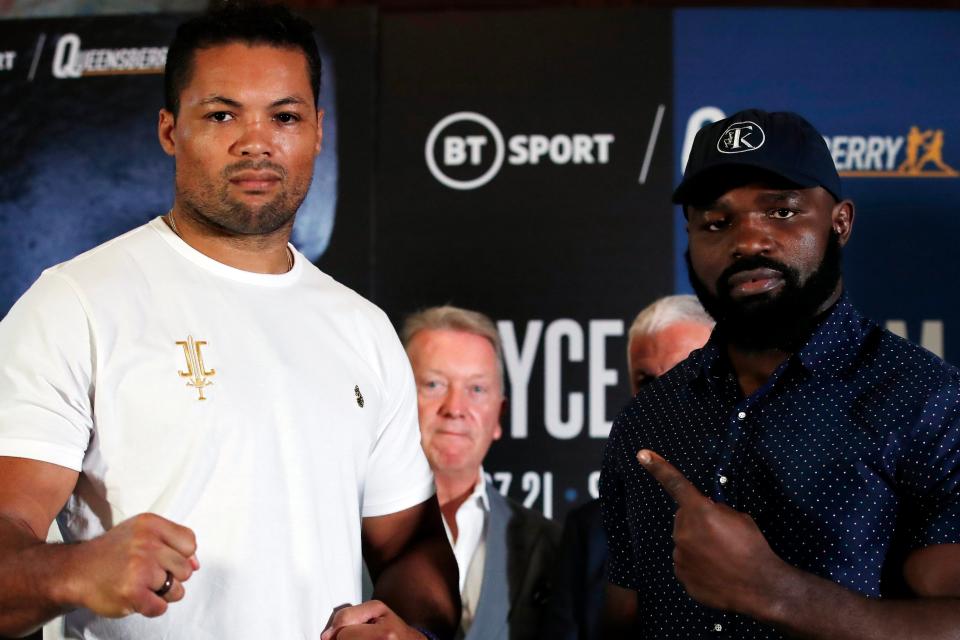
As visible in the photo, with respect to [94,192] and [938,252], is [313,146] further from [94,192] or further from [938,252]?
[938,252]

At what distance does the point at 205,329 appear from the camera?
1.80m

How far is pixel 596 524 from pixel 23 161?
2.04 metres

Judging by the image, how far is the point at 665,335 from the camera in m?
3.05

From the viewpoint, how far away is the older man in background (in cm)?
283

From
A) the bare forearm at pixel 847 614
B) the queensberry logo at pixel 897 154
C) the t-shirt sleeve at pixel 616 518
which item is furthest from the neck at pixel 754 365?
the queensberry logo at pixel 897 154

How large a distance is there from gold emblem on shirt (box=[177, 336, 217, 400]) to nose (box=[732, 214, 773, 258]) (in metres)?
0.84

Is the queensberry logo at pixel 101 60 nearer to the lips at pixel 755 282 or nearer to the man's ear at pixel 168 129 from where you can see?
the man's ear at pixel 168 129

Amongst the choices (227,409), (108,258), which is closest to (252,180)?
(108,258)

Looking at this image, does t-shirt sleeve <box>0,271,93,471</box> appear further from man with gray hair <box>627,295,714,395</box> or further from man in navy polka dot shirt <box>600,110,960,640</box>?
man with gray hair <box>627,295,714,395</box>

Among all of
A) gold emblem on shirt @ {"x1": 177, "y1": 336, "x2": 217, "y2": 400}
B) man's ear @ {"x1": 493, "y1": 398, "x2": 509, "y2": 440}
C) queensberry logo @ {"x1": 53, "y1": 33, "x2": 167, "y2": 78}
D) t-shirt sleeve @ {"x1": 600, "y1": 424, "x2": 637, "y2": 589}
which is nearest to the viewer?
gold emblem on shirt @ {"x1": 177, "y1": 336, "x2": 217, "y2": 400}

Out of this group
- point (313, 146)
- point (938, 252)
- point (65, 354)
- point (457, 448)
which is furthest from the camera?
→ point (938, 252)

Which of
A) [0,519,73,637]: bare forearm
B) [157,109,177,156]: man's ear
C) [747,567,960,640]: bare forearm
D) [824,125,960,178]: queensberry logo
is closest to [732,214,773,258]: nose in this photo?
[747,567,960,640]: bare forearm

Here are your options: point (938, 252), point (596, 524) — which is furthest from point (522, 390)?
point (938, 252)

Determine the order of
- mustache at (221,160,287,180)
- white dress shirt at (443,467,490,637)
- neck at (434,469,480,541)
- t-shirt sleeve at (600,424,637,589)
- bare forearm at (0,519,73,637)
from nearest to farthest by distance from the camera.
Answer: bare forearm at (0,519,73,637)
mustache at (221,160,287,180)
t-shirt sleeve at (600,424,637,589)
white dress shirt at (443,467,490,637)
neck at (434,469,480,541)
